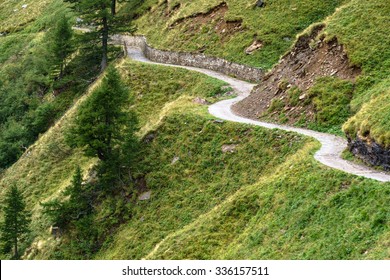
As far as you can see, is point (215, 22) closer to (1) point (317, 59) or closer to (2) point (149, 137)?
(1) point (317, 59)

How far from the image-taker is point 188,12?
66.6 metres

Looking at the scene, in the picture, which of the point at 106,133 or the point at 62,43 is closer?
the point at 106,133

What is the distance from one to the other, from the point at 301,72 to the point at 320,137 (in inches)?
336

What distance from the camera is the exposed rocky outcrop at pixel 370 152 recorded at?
25617 mm

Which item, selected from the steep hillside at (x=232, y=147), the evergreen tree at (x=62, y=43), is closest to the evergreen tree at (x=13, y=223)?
the steep hillside at (x=232, y=147)

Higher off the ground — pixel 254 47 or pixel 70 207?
pixel 254 47

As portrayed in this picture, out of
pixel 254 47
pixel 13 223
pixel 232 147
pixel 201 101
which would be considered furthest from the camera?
pixel 254 47

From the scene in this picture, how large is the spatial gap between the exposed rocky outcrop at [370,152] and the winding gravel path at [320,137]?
1.55 feet

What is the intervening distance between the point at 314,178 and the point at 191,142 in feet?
44.8

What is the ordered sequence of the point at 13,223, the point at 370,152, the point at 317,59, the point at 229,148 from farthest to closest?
the point at 317,59 < the point at 13,223 < the point at 229,148 < the point at 370,152

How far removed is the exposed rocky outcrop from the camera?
1009 inches

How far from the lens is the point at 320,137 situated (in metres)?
33.6

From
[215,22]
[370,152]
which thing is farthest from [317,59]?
[215,22]

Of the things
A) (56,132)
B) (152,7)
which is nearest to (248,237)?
(56,132)
